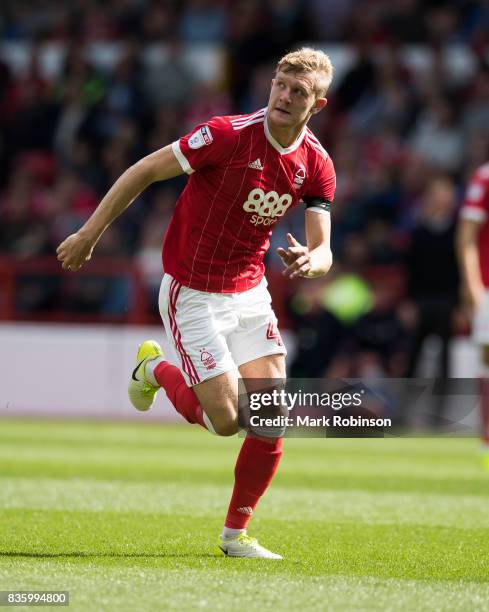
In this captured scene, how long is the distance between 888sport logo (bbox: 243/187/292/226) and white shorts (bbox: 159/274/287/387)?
0.39 m

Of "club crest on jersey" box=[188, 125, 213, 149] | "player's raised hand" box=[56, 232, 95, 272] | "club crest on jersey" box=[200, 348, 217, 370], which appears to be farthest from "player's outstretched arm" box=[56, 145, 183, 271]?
"club crest on jersey" box=[200, 348, 217, 370]

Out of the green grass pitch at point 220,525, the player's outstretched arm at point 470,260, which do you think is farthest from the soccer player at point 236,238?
the player's outstretched arm at point 470,260

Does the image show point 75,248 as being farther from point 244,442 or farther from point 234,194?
point 244,442

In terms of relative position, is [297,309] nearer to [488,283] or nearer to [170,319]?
[488,283]

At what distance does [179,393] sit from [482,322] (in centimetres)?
417

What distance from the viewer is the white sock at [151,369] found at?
728cm

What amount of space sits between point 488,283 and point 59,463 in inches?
145

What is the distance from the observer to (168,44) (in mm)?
18828

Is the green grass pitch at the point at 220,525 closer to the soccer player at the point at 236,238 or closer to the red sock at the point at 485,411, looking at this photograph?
the red sock at the point at 485,411

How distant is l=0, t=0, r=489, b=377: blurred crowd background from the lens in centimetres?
1540

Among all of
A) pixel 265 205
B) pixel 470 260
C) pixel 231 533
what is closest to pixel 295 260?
pixel 265 205

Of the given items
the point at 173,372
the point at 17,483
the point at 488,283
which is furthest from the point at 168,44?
the point at 173,372

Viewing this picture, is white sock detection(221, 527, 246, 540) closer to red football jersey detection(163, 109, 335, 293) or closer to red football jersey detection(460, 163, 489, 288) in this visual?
red football jersey detection(163, 109, 335, 293)

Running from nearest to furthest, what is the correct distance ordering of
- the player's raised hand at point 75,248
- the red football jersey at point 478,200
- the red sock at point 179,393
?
the player's raised hand at point 75,248 < the red sock at point 179,393 < the red football jersey at point 478,200
